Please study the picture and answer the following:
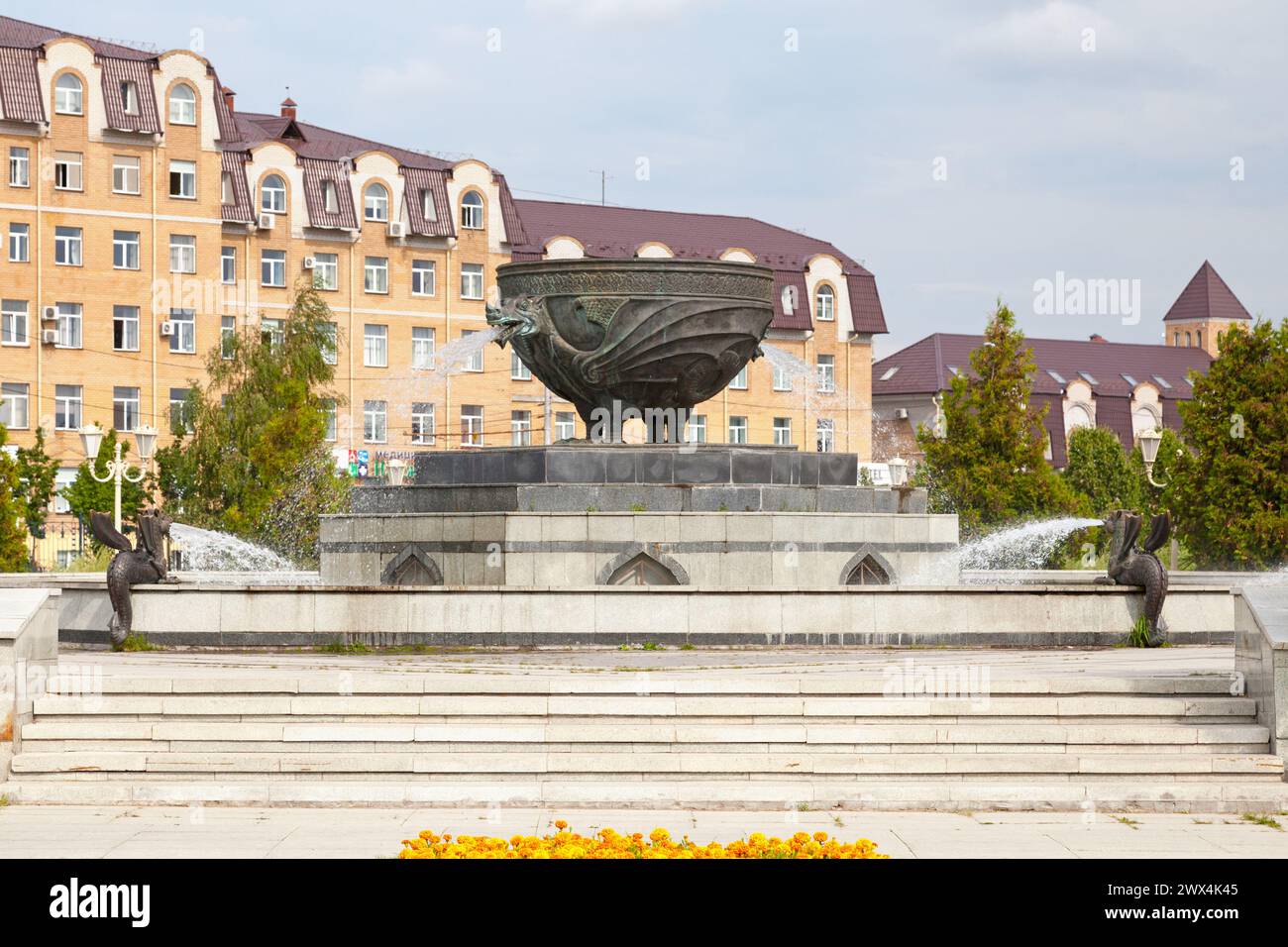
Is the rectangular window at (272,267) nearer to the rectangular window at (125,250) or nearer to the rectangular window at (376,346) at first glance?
the rectangular window at (376,346)

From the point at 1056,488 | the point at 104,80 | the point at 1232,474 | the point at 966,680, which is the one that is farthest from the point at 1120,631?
the point at 104,80

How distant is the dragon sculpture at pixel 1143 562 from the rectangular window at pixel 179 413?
32.5m

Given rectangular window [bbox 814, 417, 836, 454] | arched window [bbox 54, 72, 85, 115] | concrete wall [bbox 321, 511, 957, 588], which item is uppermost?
arched window [bbox 54, 72, 85, 115]

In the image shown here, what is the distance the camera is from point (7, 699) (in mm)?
12336

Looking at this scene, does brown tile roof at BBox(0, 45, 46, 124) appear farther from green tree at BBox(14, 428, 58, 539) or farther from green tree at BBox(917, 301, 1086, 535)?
green tree at BBox(917, 301, 1086, 535)

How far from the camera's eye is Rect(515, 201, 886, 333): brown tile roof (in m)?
63.4

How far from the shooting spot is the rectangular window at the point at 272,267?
57750 millimetres

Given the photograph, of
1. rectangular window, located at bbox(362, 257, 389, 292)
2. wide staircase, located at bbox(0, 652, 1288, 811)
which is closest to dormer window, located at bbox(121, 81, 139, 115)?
rectangular window, located at bbox(362, 257, 389, 292)

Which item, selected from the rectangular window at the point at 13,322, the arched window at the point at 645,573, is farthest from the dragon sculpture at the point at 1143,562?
the rectangular window at the point at 13,322

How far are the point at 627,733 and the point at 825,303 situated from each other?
5614cm

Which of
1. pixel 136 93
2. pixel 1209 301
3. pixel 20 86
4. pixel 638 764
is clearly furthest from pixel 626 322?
pixel 1209 301

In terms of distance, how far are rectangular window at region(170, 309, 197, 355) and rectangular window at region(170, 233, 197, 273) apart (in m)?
1.32
